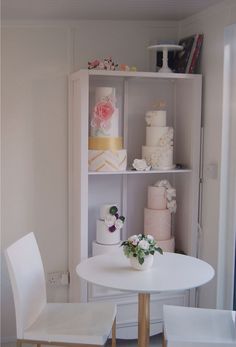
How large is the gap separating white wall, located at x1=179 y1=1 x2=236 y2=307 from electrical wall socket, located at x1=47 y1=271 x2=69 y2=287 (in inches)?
36.5

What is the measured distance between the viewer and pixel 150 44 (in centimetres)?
331

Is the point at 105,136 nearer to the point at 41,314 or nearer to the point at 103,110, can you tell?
the point at 103,110

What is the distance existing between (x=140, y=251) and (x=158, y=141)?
919 millimetres

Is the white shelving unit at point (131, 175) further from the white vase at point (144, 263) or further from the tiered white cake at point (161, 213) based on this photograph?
the white vase at point (144, 263)

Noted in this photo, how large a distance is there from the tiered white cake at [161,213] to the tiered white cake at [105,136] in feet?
1.15

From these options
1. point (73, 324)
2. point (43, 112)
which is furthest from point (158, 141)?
point (73, 324)

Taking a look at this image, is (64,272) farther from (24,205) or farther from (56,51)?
(56,51)

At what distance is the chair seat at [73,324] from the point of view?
2.35m

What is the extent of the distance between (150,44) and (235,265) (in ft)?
5.17

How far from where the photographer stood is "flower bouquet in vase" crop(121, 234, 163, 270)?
→ 2.41 meters

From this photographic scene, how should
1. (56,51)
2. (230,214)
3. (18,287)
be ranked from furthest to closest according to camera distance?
(56,51)
(230,214)
(18,287)

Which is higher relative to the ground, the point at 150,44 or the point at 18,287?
the point at 150,44

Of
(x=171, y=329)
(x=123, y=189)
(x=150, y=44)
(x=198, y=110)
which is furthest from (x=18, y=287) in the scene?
(x=150, y=44)

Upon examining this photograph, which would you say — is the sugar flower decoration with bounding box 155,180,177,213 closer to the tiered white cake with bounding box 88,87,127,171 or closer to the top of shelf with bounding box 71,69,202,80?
the tiered white cake with bounding box 88,87,127,171
